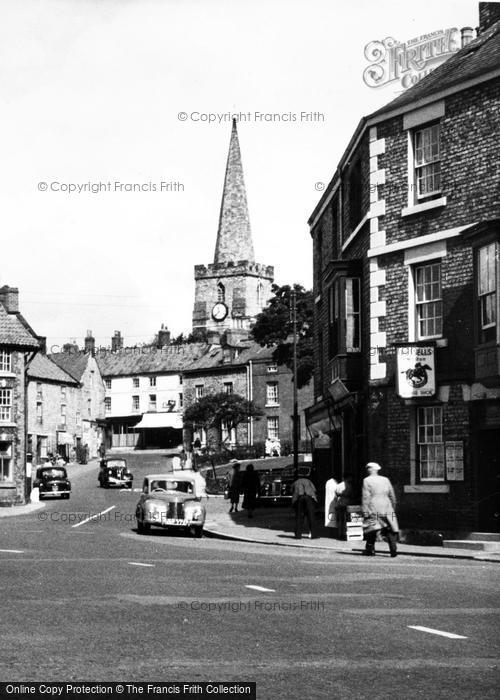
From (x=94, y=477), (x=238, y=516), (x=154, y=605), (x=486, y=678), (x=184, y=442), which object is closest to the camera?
(x=486, y=678)

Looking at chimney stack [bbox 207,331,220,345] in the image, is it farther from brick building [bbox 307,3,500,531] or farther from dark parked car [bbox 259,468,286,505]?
brick building [bbox 307,3,500,531]

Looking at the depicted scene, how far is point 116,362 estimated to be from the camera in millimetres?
126688

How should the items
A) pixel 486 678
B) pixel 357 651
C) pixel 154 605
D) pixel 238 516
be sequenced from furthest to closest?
pixel 238 516
pixel 154 605
pixel 357 651
pixel 486 678

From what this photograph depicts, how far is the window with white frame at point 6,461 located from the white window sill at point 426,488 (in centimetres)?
4155

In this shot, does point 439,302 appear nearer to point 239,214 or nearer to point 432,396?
point 432,396

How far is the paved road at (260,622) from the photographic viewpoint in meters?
8.80

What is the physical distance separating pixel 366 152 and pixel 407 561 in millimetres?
11280

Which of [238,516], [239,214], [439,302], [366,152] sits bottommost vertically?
[238,516]

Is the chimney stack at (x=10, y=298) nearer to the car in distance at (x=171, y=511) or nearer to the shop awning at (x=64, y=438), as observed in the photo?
the car in distance at (x=171, y=511)

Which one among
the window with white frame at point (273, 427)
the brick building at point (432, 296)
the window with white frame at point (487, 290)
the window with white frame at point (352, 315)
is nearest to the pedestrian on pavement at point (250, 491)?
the brick building at point (432, 296)

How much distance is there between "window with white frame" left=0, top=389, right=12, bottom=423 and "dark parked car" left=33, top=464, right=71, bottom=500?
3.99 meters

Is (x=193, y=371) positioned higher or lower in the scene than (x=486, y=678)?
higher

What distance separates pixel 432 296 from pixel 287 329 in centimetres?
4494

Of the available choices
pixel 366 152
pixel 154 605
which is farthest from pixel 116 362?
pixel 154 605
